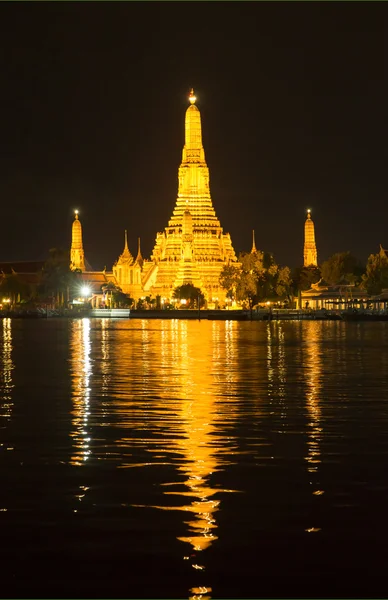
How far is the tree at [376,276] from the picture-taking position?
152 metres

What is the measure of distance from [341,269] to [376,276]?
2224cm

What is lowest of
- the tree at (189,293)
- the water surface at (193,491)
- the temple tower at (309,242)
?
the water surface at (193,491)

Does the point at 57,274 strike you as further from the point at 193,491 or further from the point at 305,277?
the point at 193,491

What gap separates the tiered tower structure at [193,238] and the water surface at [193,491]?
4661 inches

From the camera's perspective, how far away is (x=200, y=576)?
11.6 metres

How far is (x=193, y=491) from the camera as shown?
15.6 meters

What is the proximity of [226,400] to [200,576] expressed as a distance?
1677 centimetres

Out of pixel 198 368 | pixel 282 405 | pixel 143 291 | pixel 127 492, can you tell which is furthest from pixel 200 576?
pixel 143 291

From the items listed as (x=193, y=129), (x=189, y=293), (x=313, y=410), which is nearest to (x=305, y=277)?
(x=193, y=129)

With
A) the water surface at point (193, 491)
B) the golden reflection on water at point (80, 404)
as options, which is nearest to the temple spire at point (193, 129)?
the golden reflection on water at point (80, 404)

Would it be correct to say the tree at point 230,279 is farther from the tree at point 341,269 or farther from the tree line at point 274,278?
the tree at point 341,269

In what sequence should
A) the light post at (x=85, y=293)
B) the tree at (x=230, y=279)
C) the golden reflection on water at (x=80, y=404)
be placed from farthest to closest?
the light post at (x=85, y=293) → the tree at (x=230, y=279) → the golden reflection on water at (x=80, y=404)

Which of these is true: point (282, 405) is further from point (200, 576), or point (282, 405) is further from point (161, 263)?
point (161, 263)

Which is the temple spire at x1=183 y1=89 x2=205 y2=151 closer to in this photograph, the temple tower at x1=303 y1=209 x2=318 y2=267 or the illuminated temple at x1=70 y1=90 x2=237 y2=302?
the illuminated temple at x1=70 y1=90 x2=237 y2=302
